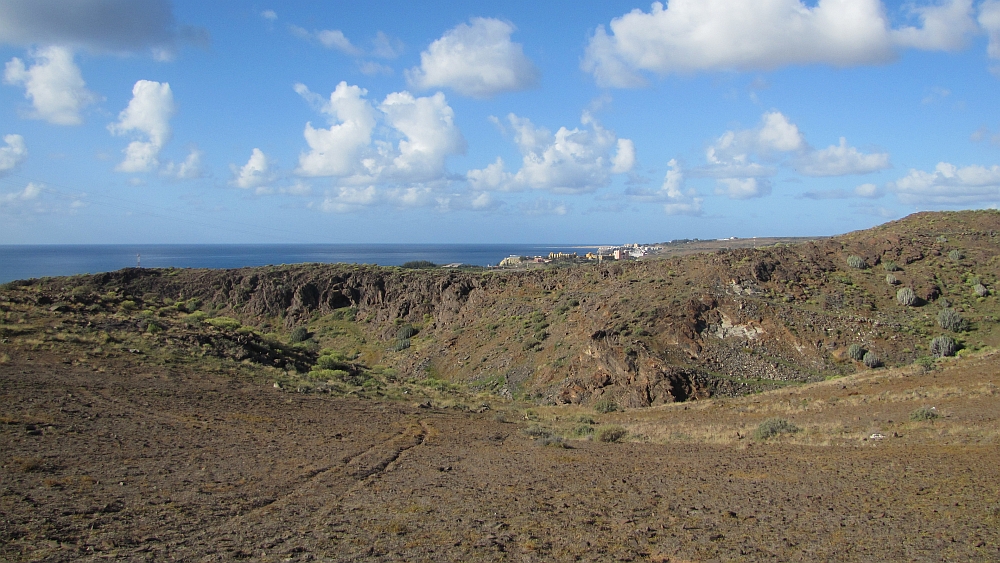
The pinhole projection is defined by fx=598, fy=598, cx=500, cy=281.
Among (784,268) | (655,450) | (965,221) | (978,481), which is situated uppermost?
(965,221)

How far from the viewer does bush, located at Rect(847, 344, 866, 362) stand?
27922mm

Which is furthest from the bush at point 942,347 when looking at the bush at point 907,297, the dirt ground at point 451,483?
the dirt ground at point 451,483

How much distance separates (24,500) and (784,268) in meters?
36.5

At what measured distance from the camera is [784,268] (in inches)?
1417

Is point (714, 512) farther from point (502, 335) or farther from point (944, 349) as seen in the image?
point (502, 335)

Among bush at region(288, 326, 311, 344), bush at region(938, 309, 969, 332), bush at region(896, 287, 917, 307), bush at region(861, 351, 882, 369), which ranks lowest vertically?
bush at region(288, 326, 311, 344)

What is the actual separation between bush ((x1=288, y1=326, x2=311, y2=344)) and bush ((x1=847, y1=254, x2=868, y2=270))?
38.2 meters

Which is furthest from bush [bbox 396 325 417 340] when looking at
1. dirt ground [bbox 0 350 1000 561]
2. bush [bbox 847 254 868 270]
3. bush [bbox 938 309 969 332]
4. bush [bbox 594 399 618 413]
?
bush [bbox 938 309 969 332]

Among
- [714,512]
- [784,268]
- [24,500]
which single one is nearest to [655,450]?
[714,512]

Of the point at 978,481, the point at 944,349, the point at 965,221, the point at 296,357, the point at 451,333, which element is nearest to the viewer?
the point at 978,481

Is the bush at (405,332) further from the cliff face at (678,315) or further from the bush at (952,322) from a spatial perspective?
the bush at (952,322)

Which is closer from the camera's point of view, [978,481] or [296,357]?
[978,481]

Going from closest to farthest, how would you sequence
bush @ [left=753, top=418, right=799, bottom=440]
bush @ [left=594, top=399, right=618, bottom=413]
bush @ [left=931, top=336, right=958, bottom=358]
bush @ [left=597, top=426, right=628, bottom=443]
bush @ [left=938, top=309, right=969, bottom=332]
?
bush @ [left=753, top=418, right=799, bottom=440] < bush @ [left=597, top=426, right=628, bottom=443] < bush @ [left=594, top=399, right=618, bottom=413] < bush @ [left=931, top=336, right=958, bottom=358] < bush @ [left=938, top=309, right=969, bottom=332]

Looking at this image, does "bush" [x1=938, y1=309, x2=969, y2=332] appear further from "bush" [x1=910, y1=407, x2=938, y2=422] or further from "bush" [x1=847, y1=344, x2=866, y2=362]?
"bush" [x1=910, y1=407, x2=938, y2=422]
